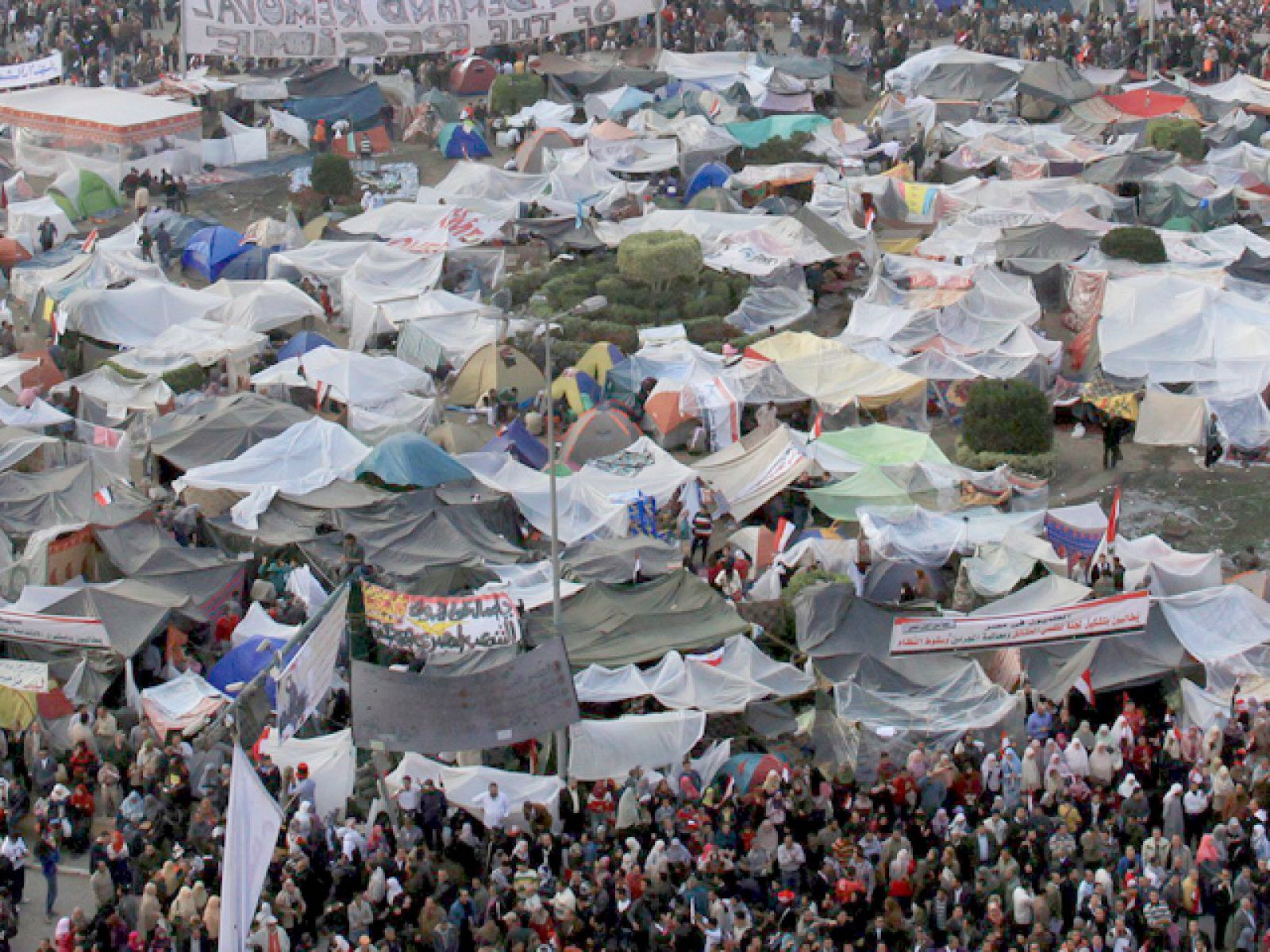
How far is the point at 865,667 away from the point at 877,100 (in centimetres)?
3051

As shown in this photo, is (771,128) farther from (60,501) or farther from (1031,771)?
(1031,771)

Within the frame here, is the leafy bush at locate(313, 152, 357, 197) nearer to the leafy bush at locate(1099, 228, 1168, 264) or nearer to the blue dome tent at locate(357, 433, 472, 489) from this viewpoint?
the leafy bush at locate(1099, 228, 1168, 264)

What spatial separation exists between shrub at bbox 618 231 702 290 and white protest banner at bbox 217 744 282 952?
19127mm

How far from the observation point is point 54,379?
108ft

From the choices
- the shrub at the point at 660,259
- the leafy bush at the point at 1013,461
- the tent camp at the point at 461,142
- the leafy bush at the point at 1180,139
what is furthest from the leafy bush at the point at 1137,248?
the tent camp at the point at 461,142

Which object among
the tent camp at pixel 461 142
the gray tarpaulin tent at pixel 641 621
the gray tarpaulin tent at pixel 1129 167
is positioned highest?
the gray tarpaulin tent at pixel 641 621

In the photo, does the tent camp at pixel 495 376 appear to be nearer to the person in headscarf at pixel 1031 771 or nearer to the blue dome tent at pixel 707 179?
the blue dome tent at pixel 707 179

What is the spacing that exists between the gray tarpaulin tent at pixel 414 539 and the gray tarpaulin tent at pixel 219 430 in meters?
2.66

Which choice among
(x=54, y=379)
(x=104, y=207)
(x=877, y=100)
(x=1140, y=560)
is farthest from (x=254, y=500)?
→ (x=877, y=100)

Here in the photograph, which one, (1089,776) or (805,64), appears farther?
(805,64)

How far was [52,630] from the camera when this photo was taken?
78.1 ft

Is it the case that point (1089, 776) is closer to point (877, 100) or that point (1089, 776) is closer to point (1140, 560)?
point (1140, 560)

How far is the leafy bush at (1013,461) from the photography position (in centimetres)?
2984

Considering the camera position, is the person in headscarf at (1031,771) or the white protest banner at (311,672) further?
the person in headscarf at (1031,771)
